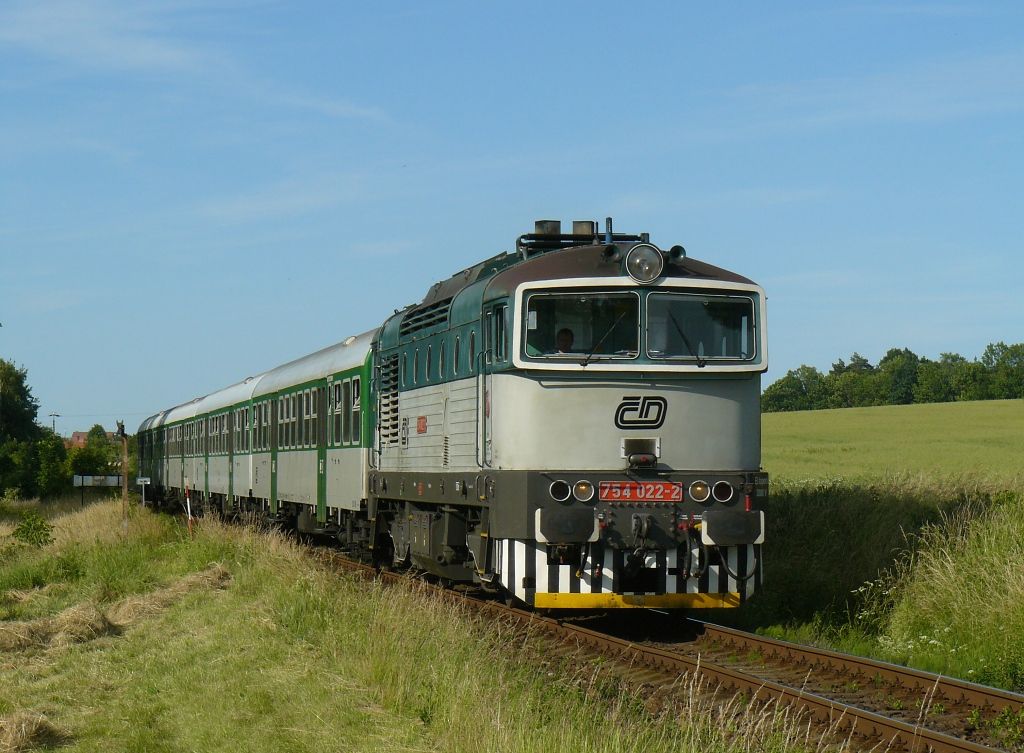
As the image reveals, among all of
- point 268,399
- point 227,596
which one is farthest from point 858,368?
point 227,596

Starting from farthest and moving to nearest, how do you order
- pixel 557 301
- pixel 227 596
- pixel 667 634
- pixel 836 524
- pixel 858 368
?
1. pixel 858 368
2. pixel 836 524
3. pixel 227 596
4. pixel 667 634
5. pixel 557 301

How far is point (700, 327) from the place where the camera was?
11.9 meters

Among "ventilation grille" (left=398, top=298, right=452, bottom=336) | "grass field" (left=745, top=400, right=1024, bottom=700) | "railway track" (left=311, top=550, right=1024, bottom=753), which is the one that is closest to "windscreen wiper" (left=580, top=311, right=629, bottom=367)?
"railway track" (left=311, top=550, right=1024, bottom=753)

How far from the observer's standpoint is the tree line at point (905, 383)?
97.1 metres

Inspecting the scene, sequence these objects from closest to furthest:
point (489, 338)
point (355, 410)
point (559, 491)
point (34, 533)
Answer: point (559, 491), point (489, 338), point (355, 410), point (34, 533)

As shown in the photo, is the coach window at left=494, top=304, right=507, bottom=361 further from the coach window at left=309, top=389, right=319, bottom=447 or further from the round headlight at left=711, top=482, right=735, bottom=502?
the coach window at left=309, top=389, right=319, bottom=447

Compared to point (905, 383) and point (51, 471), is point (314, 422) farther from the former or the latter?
point (905, 383)

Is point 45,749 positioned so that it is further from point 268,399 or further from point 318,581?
point 268,399

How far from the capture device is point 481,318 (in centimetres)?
1245

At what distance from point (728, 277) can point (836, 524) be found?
5799 mm

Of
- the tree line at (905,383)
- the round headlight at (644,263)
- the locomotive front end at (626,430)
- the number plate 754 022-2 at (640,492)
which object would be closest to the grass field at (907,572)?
the locomotive front end at (626,430)

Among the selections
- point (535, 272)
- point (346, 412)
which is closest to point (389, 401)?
point (346, 412)

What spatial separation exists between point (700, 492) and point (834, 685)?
2.54 meters

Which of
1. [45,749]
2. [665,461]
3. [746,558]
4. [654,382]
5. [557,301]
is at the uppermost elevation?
[557,301]
